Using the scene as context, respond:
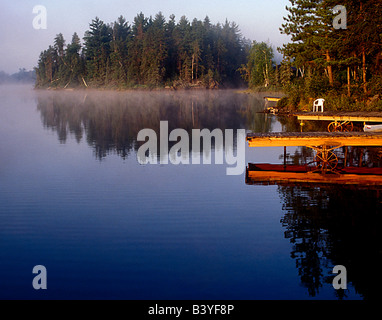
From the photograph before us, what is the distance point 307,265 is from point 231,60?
486ft

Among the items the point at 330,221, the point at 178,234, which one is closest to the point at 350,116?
the point at 330,221

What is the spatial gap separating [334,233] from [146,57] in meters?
116

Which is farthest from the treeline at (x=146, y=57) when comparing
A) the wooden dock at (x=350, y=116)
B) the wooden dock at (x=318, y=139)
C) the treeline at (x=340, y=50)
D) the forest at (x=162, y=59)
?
the wooden dock at (x=318, y=139)

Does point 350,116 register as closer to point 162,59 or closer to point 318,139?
point 318,139

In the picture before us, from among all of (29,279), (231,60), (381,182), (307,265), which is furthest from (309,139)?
(231,60)

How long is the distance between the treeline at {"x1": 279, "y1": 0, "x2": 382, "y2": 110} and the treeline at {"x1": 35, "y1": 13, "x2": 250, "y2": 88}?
75.4 meters

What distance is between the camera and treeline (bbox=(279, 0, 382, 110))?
30.4 meters

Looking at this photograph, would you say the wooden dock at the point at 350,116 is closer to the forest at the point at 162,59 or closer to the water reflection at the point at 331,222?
the water reflection at the point at 331,222

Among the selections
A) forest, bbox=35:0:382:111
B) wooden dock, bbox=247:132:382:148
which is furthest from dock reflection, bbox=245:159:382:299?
forest, bbox=35:0:382:111

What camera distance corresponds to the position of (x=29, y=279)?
30.8ft

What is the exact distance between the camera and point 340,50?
34.0 m

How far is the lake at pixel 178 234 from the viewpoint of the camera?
903 cm

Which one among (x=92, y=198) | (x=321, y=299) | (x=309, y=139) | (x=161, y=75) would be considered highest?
(x=161, y=75)
